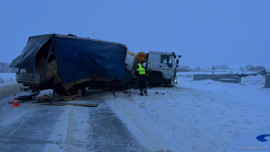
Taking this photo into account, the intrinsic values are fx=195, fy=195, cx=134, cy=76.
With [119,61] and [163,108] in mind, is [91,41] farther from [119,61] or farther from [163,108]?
[163,108]

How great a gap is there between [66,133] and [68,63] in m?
4.48

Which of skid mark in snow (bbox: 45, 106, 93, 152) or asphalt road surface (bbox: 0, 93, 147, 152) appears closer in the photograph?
skid mark in snow (bbox: 45, 106, 93, 152)

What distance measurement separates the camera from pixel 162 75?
14.1 m

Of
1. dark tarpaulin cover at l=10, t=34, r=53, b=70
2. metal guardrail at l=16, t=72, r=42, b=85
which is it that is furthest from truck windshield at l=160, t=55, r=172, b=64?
metal guardrail at l=16, t=72, r=42, b=85

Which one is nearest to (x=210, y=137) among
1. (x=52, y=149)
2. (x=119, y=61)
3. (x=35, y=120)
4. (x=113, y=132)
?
(x=113, y=132)

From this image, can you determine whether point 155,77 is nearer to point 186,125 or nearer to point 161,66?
point 161,66

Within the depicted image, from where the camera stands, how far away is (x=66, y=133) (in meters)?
4.00

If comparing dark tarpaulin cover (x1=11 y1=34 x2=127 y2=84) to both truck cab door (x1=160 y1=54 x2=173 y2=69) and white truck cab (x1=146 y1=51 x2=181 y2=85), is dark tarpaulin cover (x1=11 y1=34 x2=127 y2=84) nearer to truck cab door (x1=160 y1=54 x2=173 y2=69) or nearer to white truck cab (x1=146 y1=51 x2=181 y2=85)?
white truck cab (x1=146 y1=51 x2=181 y2=85)

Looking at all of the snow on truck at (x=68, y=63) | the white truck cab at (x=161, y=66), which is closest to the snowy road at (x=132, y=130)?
the snow on truck at (x=68, y=63)

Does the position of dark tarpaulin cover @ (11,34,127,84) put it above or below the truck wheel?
above

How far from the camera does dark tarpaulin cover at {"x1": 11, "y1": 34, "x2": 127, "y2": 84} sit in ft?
25.2

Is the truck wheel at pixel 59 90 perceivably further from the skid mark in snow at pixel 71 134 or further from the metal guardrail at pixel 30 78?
the skid mark in snow at pixel 71 134

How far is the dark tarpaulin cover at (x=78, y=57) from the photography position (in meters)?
7.69

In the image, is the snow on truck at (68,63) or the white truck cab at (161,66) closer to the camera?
the snow on truck at (68,63)
